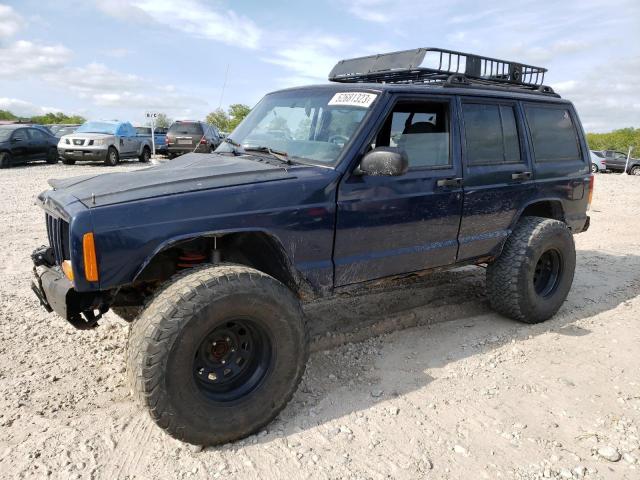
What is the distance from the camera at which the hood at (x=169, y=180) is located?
8.82 feet

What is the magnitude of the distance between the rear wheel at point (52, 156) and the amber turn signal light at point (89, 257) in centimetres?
1733

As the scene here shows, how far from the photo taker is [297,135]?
11.8 ft

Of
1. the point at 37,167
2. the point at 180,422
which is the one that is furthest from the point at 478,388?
the point at 37,167

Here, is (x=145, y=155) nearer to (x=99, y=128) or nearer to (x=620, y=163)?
(x=99, y=128)

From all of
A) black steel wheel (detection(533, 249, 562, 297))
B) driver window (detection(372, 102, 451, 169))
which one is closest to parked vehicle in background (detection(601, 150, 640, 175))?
black steel wheel (detection(533, 249, 562, 297))

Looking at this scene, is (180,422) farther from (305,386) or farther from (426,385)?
(426,385)

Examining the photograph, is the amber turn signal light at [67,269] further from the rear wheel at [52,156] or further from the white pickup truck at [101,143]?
the rear wheel at [52,156]

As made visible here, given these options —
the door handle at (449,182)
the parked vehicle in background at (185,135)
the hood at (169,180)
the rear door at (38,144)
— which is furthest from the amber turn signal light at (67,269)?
the parked vehicle in background at (185,135)

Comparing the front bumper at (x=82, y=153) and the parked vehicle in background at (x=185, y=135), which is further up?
the parked vehicle in background at (x=185, y=135)

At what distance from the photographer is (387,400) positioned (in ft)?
10.5

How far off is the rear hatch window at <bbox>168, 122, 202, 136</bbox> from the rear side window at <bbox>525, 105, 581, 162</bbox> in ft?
52.9

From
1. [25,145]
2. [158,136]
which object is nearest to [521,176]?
[25,145]

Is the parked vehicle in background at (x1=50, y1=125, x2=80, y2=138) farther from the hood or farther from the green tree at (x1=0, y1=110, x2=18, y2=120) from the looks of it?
the green tree at (x1=0, y1=110, x2=18, y2=120)

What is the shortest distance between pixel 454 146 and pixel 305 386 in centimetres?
212
